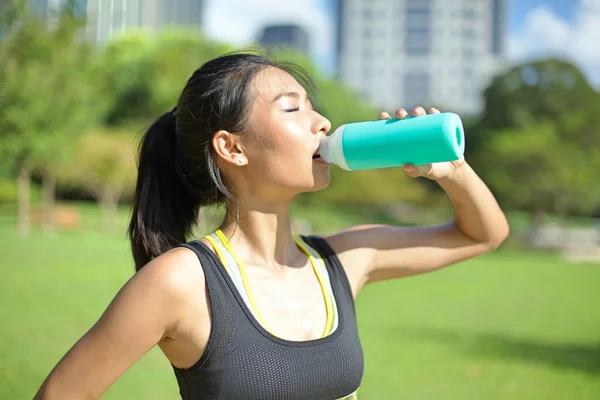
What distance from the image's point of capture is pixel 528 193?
21031 mm

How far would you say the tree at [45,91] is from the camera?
9831 millimetres

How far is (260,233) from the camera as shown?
1880mm

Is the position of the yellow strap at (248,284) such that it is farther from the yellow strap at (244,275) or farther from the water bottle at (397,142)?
the water bottle at (397,142)

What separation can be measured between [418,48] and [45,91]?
8032cm

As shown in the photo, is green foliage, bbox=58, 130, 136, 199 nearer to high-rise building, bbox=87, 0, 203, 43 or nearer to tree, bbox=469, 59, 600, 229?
high-rise building, bbox=87, 0, 203, 43

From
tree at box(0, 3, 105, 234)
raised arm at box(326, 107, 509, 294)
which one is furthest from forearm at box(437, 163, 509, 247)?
tree at box(0, 3, 105, 234)

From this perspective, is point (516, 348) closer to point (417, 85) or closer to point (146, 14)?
point (146, 14)

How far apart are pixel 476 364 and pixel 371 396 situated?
1.46m

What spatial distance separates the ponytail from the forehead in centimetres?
36

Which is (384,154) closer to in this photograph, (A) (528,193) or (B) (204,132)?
(B) (204,132)

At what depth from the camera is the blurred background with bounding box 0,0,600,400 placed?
5648 mm

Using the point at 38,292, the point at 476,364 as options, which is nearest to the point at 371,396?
the point at 476,364

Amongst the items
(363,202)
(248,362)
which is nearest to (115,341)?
(248,362)

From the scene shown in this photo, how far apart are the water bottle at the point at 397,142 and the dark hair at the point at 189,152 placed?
0.29 m
